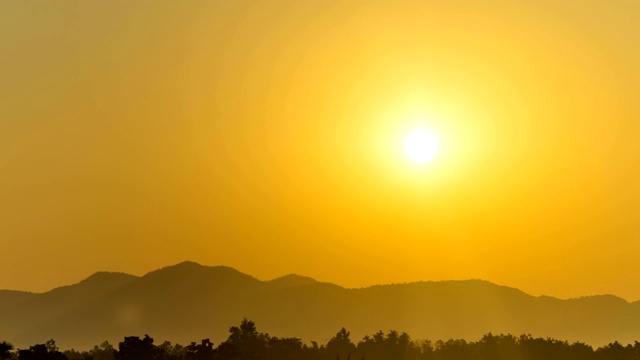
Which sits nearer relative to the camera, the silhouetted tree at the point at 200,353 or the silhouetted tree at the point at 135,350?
the silhouetted tree at the point at 135,350

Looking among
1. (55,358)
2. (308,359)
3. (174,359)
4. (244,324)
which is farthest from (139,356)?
(308,359)

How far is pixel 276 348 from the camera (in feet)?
652

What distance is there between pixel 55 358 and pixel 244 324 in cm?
6942

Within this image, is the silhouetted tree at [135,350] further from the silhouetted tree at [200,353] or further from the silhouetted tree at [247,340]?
the silhouetted tree at [247,340]

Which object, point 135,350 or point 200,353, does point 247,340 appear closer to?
point 200,353

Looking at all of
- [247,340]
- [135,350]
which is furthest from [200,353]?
[247,340]

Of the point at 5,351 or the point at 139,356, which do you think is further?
the point at 139,356

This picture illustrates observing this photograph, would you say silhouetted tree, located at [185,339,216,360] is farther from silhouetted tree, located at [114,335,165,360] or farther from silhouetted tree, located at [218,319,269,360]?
silhouetted tree, located at [218,319,269,360]

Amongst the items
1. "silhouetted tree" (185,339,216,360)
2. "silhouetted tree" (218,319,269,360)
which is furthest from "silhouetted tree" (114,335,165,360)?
"silhouetted tree" (218,319,269,360)

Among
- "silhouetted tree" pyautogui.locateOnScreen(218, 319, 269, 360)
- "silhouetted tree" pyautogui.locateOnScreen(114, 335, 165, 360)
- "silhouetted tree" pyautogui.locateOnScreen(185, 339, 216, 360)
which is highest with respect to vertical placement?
"silhouetted tree" pyautogui.locateOnScreen(218, 319, 269, 360)

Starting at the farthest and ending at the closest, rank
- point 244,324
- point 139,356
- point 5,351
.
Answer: point 244,324 → point 139,356 → point 5,351

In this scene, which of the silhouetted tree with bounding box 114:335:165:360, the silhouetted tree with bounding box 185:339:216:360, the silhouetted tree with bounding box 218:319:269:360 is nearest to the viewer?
the silhouetted tree with bounding box 114:335:165:360

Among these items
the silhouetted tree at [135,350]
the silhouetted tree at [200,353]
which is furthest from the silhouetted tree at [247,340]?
the silhouetted tree at [135,350]

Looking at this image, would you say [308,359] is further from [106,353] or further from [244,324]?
[106,353]
